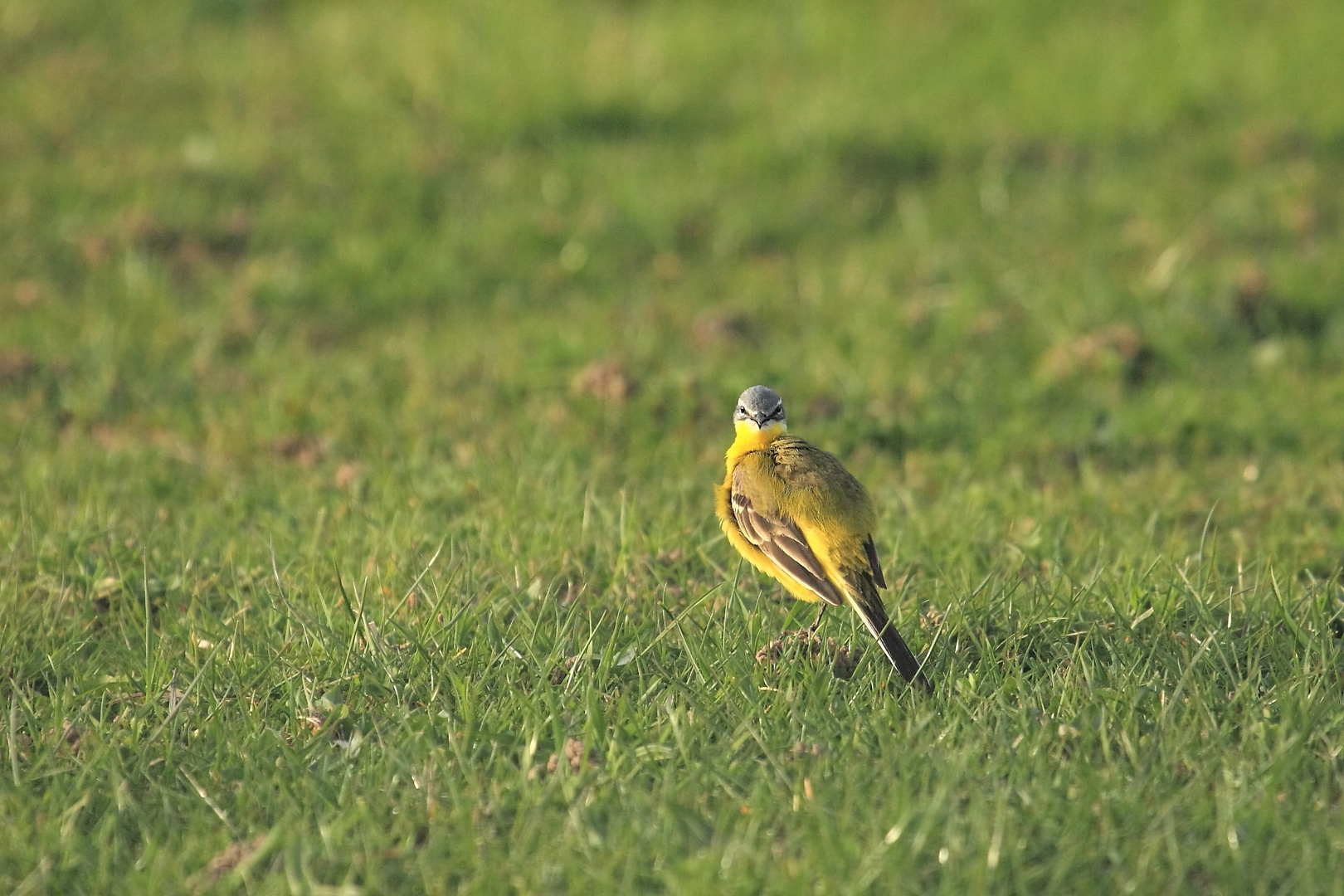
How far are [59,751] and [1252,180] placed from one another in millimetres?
9300

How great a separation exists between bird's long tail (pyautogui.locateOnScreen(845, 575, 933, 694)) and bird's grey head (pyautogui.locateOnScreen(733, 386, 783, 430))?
106 centimetres

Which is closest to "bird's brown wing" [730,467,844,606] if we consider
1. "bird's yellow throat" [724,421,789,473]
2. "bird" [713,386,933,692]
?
"bird" [713,386,933,692]

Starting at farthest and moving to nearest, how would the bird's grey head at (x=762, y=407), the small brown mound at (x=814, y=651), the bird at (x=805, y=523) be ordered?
the bird's grey head at (x=762, y=407), the bird at (x=805, y=523), the small brown mound at (x=814, y=651)

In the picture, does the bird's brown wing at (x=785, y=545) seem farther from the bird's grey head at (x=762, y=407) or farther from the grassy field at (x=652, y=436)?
the bird's grey head at (x=762, y=407)

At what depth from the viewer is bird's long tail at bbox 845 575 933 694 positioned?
194 inches

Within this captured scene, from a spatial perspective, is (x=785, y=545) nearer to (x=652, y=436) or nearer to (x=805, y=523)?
(x=805, y=523)

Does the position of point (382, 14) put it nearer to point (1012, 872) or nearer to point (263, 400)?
point (263, 400)

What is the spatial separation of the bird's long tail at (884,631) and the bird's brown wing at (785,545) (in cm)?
8

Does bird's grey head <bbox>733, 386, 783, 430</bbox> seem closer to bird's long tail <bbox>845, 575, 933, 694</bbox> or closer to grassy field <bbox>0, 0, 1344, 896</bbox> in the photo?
grassy field <bbox>0, 0, 1344, 896</bbox>

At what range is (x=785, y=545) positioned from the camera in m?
5.52

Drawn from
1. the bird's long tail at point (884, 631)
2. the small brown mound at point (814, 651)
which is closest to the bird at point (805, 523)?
the bird's long tail at point (884, 631)

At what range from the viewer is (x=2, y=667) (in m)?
5.37

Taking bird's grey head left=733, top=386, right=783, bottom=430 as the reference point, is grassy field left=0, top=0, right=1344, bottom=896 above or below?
below

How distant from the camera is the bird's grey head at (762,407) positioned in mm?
6195
